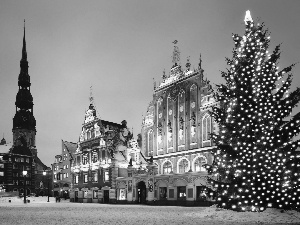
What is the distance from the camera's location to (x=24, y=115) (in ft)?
459

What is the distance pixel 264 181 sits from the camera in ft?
70.7

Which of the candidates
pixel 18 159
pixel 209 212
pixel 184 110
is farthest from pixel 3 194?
pixel 209 212

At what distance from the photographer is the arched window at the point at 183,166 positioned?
45.6 metres

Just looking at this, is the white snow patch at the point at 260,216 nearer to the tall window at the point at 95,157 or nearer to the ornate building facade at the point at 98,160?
the ornate building facade at the point at 98,160

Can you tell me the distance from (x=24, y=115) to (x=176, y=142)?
348 ft

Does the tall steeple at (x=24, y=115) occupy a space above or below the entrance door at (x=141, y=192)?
above

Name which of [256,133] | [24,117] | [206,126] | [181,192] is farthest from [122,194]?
[24,117]

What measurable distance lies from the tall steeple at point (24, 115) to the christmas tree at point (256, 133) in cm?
12475

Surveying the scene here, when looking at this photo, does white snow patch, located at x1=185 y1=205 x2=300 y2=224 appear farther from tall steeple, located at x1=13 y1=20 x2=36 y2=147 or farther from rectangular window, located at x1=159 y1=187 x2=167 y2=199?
tall steeple, located at x1=13 y1=20 x2=36 y2=147

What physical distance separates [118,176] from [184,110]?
1566cm

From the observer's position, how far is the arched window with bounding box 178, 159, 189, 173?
45606 millimetres

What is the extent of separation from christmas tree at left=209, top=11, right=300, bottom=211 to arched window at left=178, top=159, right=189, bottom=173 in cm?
A: 2150

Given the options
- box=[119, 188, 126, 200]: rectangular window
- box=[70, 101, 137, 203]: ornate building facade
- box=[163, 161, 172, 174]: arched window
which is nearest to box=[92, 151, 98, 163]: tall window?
box=[70, 101, 137, 203]: ornate building facade

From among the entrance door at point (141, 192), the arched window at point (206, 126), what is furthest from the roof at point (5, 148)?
the arched window at point (206, 126)
